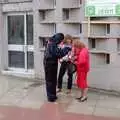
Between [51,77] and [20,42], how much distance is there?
12.7 feet

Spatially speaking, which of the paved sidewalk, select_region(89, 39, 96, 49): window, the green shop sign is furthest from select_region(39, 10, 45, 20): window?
the paved sidewalk

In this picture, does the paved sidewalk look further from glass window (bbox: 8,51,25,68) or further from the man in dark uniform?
glass window (bbox: 8,51,25,68)

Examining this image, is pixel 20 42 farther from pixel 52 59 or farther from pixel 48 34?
pixel 52 59

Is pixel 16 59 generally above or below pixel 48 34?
below

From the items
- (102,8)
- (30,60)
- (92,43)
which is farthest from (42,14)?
(102,8)

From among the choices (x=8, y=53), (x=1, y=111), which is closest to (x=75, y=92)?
(x=1, y=111)

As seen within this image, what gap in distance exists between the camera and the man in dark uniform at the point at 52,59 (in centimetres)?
1003

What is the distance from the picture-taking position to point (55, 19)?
1227cm

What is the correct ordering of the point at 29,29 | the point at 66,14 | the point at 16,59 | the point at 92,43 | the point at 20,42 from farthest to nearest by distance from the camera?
the point at 16,59 → the point at 20,42 → the point at 29,29 → the point at 66,14 → the point at 92,43

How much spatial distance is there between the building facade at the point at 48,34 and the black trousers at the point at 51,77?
1688 mm

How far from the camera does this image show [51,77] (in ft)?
33.4

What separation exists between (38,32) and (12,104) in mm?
3265

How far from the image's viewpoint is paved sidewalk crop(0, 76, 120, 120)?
9078 millimetres

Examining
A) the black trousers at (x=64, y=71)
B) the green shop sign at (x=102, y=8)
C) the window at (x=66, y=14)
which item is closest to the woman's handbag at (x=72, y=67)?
the black trousers at (x=64, y=71)
